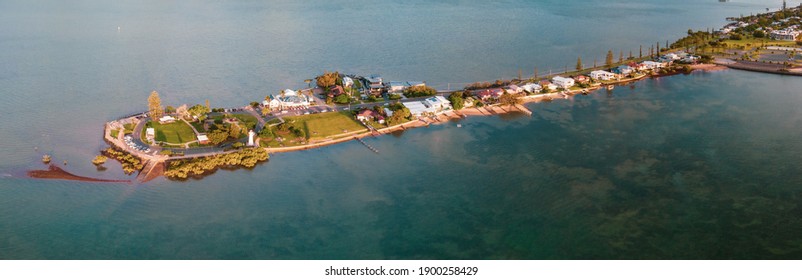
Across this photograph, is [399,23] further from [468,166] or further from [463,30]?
[468,166]

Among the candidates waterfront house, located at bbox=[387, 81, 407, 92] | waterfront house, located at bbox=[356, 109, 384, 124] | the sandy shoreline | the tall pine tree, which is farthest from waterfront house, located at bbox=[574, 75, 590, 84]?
the sandy shoreline

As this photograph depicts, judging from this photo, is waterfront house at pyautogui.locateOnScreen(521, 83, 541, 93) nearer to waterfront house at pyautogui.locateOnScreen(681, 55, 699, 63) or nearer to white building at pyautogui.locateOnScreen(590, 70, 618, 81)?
white building at pyautogui.locateOnScreen(590, 70, 618, 81)

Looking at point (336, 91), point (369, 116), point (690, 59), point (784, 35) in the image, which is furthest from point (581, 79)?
point (784, 35)

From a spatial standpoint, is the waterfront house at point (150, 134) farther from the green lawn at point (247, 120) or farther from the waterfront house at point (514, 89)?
the waterfront house at point (514, 89)

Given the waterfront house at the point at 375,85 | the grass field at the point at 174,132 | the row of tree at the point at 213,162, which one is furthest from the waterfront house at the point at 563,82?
the grass field at the point at 174,132

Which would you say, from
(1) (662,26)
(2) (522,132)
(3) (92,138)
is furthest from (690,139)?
(1) (662,26)

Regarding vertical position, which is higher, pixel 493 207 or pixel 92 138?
pixel 92 138
